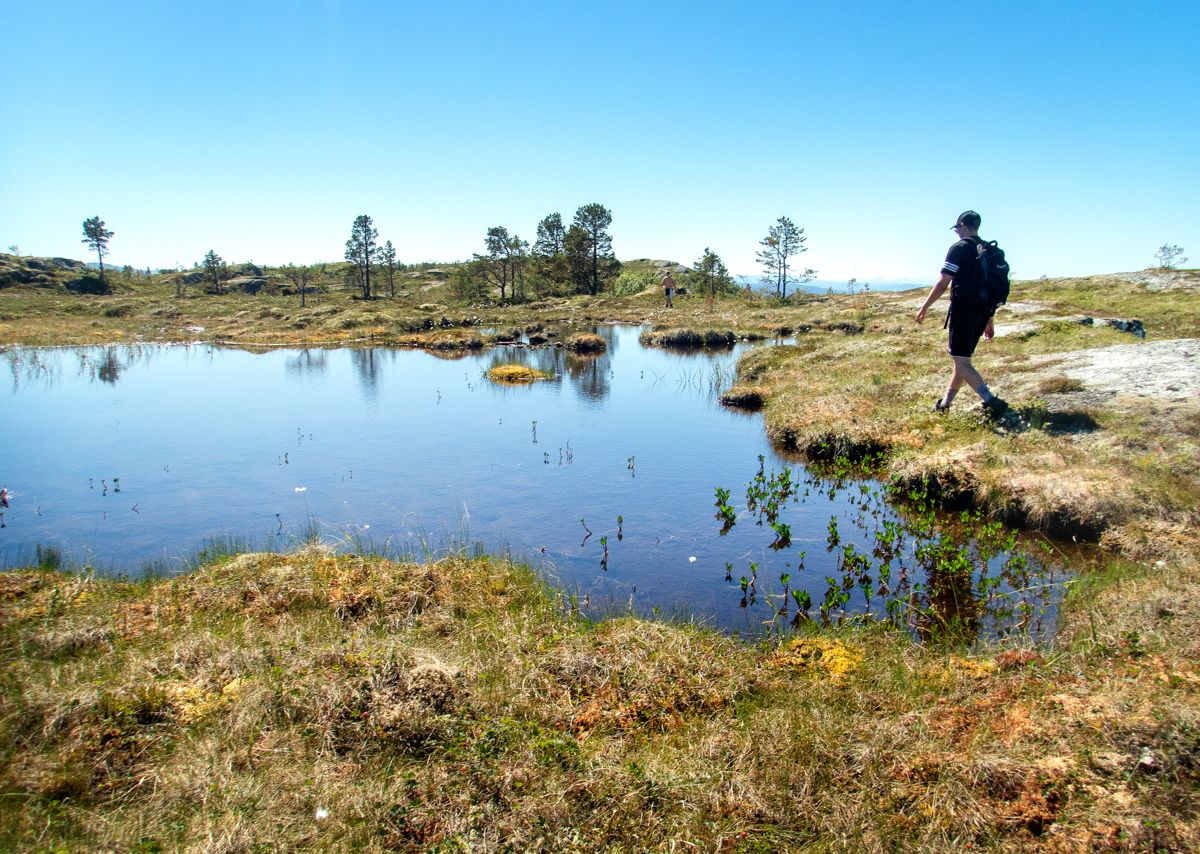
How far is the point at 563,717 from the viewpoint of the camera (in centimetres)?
508

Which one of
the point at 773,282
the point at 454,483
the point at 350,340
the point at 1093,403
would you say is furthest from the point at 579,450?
the point at 773,282

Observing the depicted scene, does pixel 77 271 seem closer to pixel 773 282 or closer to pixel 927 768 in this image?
pixel 773 282

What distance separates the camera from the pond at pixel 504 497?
8648 mm

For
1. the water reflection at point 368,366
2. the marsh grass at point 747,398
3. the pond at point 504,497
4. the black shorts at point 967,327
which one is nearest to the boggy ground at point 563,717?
the pond at point 504,497

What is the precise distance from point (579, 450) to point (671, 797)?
38.3 feet

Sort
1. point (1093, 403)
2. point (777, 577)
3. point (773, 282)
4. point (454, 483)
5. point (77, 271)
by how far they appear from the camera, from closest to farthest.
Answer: point (777, 577) → point (1093, 403) → point (454, 483) → point (773, 282) → point (77, 271)

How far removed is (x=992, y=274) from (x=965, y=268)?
44 centimetres

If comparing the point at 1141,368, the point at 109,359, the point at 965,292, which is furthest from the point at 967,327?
the point at 109,359

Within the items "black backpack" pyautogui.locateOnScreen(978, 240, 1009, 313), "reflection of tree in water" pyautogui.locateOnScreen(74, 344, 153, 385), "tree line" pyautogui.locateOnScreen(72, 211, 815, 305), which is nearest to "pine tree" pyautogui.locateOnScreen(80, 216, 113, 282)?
"tree line" pyautogui.locateOnScreen(72, 211, 815, 305)

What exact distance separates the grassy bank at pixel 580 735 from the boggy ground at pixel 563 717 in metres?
0.02

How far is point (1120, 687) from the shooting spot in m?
4.52

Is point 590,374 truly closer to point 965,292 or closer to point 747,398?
point 747,398

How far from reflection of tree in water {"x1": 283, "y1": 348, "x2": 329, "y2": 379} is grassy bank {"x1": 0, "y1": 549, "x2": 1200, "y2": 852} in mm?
24476

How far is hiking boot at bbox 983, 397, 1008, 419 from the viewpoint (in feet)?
40.1
